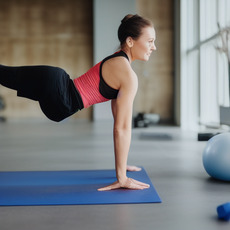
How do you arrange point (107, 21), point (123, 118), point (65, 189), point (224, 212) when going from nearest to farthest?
point (224, 212)
point (123, 118)
point (65, 189)
point (107, 21)

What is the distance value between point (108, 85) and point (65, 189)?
675 millimetres

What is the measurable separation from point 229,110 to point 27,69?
295 centimetres

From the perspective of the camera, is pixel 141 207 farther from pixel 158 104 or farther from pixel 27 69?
pixel 158 104

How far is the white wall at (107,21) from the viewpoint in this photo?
838 centimetres

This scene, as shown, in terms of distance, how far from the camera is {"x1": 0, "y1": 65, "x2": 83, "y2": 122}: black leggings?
1.92 m

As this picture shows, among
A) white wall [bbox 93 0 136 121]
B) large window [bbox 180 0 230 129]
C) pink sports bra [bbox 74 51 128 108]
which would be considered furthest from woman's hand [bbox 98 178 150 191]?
white wall [bbox 93 0 136 121]

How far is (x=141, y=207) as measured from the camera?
168 centimetres

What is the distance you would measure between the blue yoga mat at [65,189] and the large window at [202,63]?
331 centimetres

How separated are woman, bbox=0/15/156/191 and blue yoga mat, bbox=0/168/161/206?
0.11m

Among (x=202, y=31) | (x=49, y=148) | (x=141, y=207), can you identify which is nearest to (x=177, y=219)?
(x=141, y=207)

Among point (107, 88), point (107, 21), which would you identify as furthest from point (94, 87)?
point (107, 21)

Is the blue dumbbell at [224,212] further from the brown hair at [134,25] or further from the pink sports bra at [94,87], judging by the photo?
the brown hair at [134,25]

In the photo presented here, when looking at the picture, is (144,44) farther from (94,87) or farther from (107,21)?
(107,21)

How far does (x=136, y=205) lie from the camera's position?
1.71 metres
